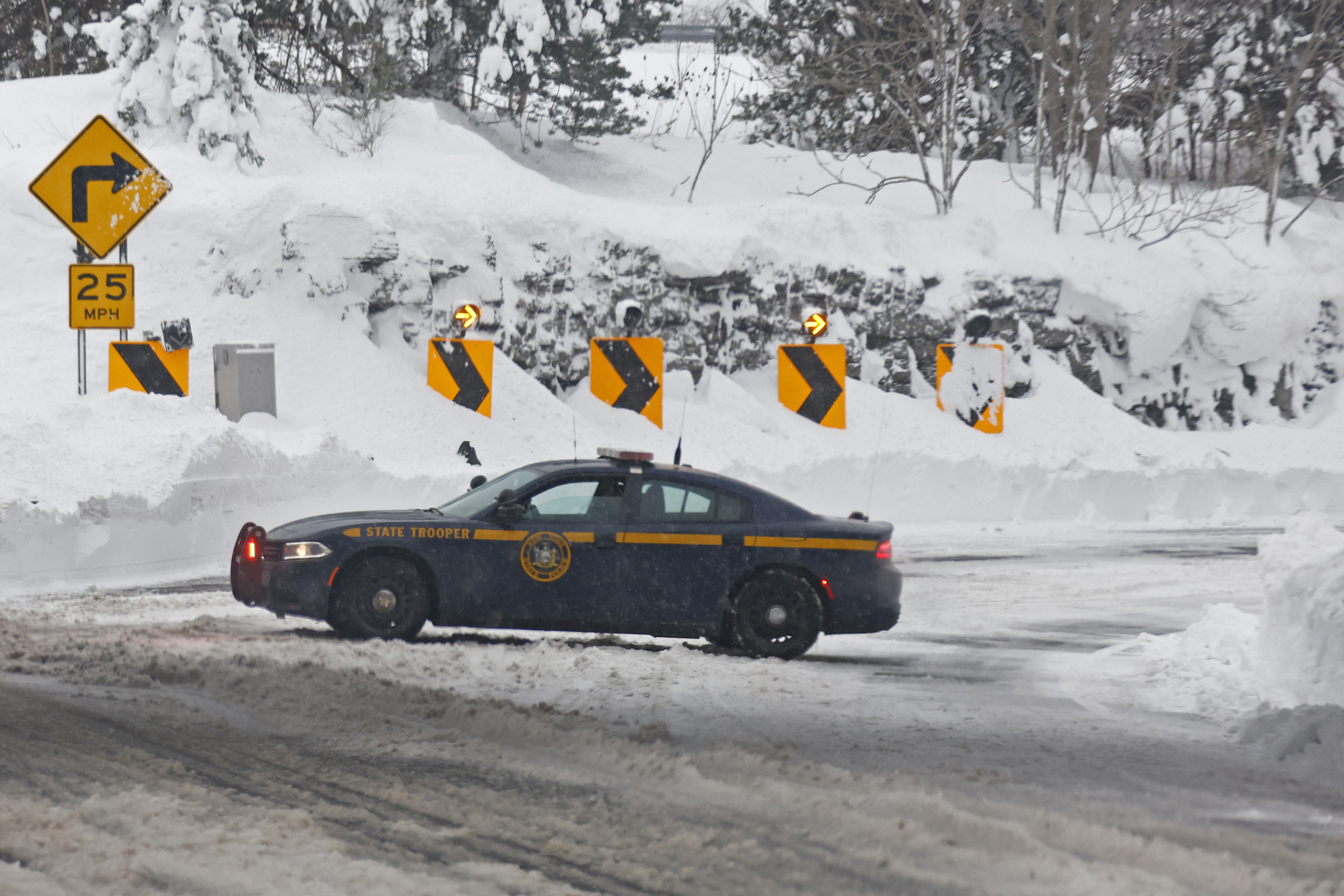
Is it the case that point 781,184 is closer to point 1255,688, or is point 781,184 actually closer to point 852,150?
point 852,150

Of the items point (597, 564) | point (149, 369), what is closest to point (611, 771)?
point (597, 564)

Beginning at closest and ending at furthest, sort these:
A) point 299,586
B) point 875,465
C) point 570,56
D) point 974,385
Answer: point 299,586
point 875,465
point 974,385
point 570,56

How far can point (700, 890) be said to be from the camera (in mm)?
4109

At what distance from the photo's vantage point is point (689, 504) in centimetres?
883

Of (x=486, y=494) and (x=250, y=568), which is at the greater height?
(x=486, y=494)

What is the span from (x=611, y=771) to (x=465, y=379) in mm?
13229

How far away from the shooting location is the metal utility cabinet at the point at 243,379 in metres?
15.6

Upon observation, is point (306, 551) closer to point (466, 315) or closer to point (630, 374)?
point (630, 374)

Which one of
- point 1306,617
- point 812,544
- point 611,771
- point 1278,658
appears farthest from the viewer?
point 812,544

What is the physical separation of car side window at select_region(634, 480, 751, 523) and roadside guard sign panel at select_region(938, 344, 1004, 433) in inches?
525

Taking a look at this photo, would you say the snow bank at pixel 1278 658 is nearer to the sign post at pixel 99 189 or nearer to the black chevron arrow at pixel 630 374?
the black chevron arrow at pixel 630 374

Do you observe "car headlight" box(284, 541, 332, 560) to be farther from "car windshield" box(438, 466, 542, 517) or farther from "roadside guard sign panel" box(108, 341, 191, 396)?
"roadside guard sign panel" box(108, 341, 191, 396)

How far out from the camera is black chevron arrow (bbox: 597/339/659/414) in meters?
18.1

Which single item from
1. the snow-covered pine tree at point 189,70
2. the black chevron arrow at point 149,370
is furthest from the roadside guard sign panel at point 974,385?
the black chevron arrow at point 149,370
